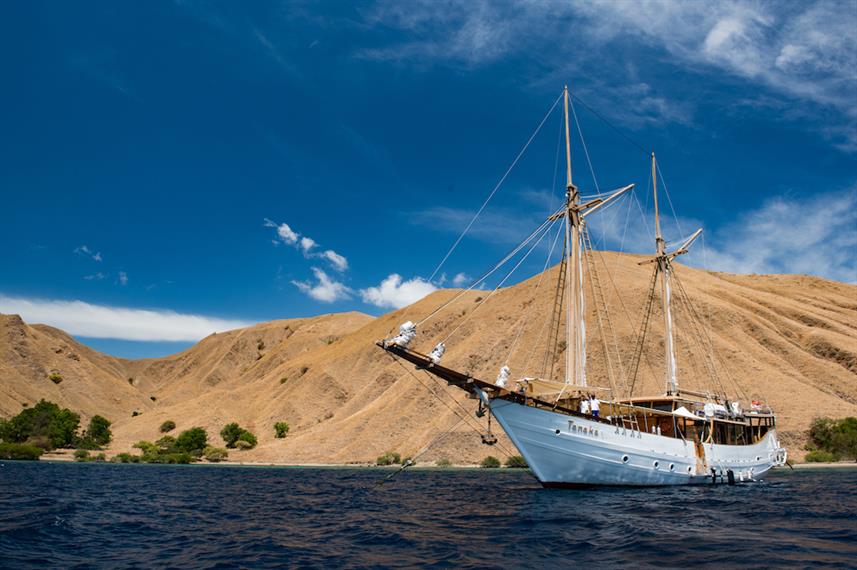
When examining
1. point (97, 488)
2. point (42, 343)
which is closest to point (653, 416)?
point (97, 488)

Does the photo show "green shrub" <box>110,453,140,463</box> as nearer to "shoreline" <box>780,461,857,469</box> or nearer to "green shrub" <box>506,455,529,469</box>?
"green shrub" <box>506,455,529,469</box>

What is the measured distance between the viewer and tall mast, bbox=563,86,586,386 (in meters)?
39.8

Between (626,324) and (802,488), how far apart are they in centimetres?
4975

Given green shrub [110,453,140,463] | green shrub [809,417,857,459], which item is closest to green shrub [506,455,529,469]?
green shrub [809,417,857,459]

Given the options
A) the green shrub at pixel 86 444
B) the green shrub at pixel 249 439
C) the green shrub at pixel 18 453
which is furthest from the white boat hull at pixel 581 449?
the green shrub at pixel 86 444

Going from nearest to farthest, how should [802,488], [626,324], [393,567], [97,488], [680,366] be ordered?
[393,567]
[802,488]
[97,488]
[680,366]
[626,324]

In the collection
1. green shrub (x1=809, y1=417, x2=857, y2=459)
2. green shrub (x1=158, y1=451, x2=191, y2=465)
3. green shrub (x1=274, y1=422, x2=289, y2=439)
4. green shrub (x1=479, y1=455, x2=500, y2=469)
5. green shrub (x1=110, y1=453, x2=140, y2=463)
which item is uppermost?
green shrub (x1=809, y1=417, x2=857, y2=459)

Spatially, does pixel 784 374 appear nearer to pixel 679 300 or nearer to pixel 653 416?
pixel 679 300

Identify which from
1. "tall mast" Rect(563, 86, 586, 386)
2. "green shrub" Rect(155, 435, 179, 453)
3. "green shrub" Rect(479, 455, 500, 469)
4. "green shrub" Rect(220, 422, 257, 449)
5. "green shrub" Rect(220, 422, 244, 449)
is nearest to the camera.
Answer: "tall mast" Rect(563, 86, 586, 386)

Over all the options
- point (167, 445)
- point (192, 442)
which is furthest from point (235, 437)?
point (167, 445)

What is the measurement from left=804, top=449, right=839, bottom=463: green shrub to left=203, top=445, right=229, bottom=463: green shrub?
246 ft

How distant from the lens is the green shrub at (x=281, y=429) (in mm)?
100500

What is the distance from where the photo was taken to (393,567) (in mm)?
14930

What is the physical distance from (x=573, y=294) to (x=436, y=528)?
2285 cm
